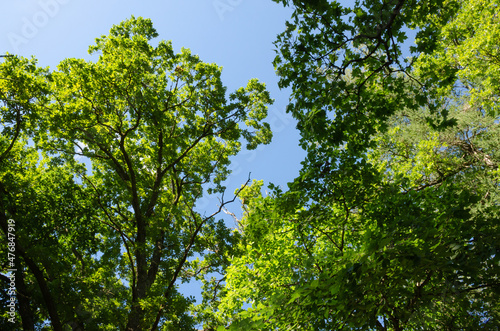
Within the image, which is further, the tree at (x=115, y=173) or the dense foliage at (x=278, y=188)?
the tree at (x=115, y=173)

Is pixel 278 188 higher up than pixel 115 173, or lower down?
lower down

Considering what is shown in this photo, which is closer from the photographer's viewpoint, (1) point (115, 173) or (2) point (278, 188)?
(2) point (278, 188)

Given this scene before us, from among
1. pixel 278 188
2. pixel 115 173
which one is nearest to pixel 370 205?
pixel 278 188

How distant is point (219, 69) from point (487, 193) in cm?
1120

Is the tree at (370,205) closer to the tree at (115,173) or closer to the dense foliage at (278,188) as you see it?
the dense foliage at (278,188)

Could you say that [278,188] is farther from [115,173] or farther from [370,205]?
[115,173]

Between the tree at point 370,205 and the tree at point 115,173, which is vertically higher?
the tree at point 115,173

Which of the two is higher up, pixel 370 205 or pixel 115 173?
pixel 115 173

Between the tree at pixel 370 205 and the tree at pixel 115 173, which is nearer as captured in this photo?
the tree at pixel 370 205

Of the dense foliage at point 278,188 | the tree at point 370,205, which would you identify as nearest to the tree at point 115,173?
the dense foliage at point 278,188

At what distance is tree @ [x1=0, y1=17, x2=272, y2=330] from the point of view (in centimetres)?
904

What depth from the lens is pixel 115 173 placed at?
13.3 m

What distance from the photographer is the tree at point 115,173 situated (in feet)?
29.7

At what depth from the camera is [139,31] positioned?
12.6 meters
